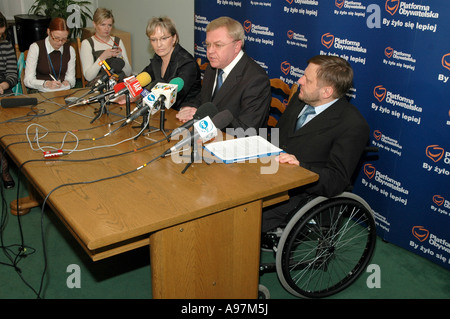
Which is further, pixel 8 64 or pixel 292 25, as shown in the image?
pixel 8 64

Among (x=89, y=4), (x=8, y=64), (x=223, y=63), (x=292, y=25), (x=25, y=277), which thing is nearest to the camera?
(x=25, y=277)

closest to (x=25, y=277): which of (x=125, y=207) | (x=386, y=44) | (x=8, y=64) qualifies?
(x=125, y=207)

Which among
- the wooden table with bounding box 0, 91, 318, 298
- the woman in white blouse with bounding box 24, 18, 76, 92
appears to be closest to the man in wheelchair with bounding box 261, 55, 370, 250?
the wooden table with bounding box 0, 91, 318, 298

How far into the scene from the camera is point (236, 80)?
282cm

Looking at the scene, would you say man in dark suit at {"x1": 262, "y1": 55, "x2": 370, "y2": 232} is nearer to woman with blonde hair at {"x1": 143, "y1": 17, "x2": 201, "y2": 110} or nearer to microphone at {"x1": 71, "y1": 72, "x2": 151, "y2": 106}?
microphone at {"x1": 71, "y1": 72, "x2": 151, "y2": 106}

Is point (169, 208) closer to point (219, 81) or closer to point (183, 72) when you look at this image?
point (219, 81)

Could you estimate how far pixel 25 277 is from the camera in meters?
2.65

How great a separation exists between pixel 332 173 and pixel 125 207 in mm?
1041

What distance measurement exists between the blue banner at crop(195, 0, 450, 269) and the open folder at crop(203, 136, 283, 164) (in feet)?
3.27

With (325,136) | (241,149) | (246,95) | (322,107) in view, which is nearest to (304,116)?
(322,107)

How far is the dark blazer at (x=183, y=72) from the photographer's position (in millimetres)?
3285

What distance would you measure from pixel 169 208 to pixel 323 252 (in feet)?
3.41

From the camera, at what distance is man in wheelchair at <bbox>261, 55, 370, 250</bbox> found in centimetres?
228

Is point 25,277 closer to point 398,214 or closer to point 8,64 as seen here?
point 8,64
